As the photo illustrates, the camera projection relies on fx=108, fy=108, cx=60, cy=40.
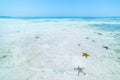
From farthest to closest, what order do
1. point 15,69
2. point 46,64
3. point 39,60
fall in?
point 39,60
point 46,64
point 15,69

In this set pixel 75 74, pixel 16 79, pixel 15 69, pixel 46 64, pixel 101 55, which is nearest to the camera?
pixel 16 79

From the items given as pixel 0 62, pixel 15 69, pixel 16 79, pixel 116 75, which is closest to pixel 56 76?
pixel 16 79

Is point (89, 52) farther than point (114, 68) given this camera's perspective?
Yes

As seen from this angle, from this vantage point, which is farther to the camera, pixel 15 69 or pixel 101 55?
pixel 101 55

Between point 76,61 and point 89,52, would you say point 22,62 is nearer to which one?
point 76,61

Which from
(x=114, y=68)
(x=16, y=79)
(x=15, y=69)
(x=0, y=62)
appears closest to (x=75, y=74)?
(x=114, y=68)

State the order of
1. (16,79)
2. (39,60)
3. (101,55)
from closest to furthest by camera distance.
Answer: (16,79) → (39,60) → (101,55)

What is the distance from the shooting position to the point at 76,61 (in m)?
6.54

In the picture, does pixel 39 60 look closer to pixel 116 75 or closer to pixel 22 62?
pixel 22 62

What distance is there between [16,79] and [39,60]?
2001mm

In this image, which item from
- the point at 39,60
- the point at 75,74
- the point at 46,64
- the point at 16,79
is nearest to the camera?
the point at 16,79

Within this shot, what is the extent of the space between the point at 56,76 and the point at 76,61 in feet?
6.20

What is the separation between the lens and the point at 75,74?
17.1ft

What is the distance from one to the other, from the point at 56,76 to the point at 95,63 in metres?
2.62
